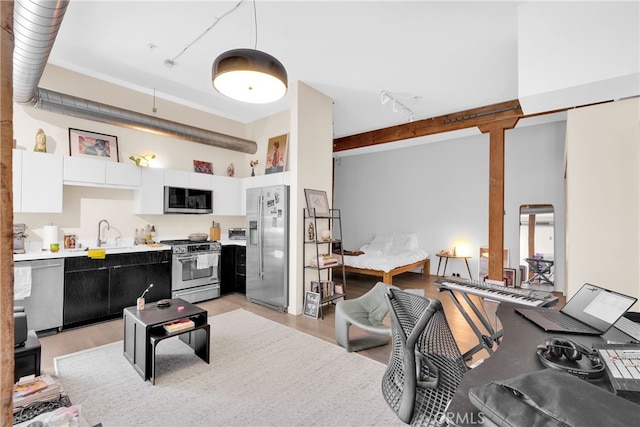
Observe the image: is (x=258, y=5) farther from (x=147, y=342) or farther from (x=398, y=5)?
(x=147, y=342)

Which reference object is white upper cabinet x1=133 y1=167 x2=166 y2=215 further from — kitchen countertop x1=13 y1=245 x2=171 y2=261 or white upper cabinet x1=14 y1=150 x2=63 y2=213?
white upper cabinet x1=14 y1=150 x2=63 y2=213

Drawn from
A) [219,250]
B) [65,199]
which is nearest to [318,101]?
[219,250]

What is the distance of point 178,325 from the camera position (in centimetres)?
260

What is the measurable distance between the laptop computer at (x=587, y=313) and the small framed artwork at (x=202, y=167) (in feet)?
16.7

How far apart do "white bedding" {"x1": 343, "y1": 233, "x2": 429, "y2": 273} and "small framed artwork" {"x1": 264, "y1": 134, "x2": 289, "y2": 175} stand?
216cm

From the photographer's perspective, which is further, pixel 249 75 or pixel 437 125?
pixel 437 125

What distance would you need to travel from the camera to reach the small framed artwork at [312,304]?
156 inches

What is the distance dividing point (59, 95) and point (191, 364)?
3.57 m

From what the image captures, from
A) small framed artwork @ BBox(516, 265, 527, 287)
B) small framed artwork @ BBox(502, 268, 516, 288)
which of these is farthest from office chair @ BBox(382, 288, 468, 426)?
small framed artwork @ BBox(516, 265, 527, 287)

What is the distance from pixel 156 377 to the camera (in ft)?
8.27

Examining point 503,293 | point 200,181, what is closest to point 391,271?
point 503,293

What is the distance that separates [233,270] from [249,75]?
3.84m

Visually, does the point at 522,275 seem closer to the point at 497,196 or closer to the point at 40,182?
the point at 497,196

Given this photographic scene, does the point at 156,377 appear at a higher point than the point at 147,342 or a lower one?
lower
